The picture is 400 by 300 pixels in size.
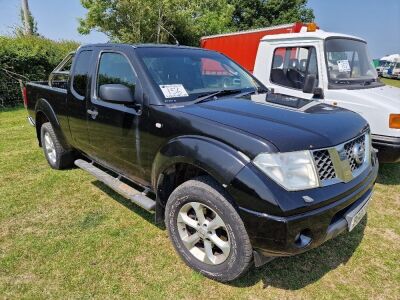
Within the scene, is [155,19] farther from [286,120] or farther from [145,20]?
[286,120]

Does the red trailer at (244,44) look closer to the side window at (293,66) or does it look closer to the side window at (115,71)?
the side window at (293,66)

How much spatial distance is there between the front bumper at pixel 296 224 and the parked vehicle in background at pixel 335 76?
2.45 m

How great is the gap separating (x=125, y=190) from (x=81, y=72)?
159 centimetres

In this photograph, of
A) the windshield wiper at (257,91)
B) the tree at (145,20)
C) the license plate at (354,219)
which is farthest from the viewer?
the tree at (145,20)

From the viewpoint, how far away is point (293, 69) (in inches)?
213

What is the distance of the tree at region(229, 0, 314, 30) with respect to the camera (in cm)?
3506

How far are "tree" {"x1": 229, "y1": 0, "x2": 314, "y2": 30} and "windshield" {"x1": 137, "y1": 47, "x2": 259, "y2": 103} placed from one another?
33.5 m

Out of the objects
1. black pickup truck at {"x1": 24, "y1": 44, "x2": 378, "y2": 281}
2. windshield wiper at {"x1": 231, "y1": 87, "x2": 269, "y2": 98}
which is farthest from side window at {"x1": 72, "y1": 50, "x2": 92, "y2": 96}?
windshield wiper at {"x1": 231, "y1": 87, "x2": 269, "y2": 98}

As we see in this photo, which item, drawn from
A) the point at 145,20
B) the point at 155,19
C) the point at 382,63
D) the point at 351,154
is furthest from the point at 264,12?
the point at 351,154

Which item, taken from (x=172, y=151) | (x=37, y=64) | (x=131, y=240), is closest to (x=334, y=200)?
(x=172, y=151)

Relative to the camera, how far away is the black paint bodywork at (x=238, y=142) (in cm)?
216

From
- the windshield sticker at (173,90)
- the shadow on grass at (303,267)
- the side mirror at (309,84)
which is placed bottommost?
the shadow on grass at (303,267)

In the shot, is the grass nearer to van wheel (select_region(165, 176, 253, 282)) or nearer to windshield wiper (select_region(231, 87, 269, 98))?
van wheel (select_region(165, 176, 253, 282))

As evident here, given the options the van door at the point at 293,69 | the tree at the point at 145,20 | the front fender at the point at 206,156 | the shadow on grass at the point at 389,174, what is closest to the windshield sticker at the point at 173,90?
the front fender at the point at 206,156
